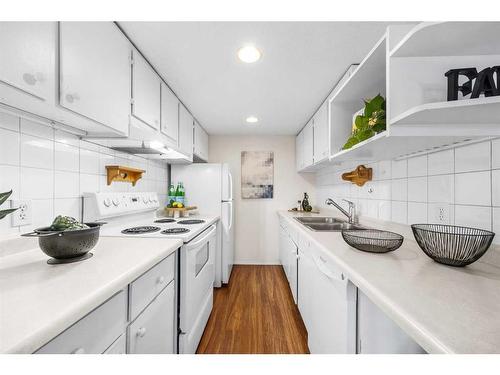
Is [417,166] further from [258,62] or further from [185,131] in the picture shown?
[185,131]

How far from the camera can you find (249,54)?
1421 millimetres

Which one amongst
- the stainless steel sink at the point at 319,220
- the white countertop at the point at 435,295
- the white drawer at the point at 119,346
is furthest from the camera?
the stainless steel sink at the point at 319,220

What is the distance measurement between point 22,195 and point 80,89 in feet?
1.91

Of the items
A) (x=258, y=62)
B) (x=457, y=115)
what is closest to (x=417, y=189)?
(x=457, y=115)

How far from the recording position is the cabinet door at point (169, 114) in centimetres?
175

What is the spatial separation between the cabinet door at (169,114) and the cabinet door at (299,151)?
1.73 m

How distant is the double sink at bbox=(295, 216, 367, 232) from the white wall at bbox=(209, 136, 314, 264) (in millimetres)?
1063

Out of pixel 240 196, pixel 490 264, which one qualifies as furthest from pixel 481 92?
pixel 240 196

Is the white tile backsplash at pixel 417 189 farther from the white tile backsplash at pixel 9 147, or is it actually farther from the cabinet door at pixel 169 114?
the white tile backsplash at pixel 9 147

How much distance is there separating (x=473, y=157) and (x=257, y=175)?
2.66 m

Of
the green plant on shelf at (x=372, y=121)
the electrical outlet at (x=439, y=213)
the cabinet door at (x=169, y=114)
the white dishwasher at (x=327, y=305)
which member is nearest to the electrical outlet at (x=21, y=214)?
the cabinet door at (x=169, y=114)

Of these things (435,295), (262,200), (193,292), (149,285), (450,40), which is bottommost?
(193,292)

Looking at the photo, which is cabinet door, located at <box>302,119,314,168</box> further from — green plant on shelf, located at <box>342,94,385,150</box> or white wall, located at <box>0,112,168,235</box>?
white wall, located at <box>0,112,168,235</box>

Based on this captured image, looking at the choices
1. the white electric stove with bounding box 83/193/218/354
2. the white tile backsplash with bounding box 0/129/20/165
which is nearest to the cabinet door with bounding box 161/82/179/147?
the white electric stove with bounding box 83/193/218/354
